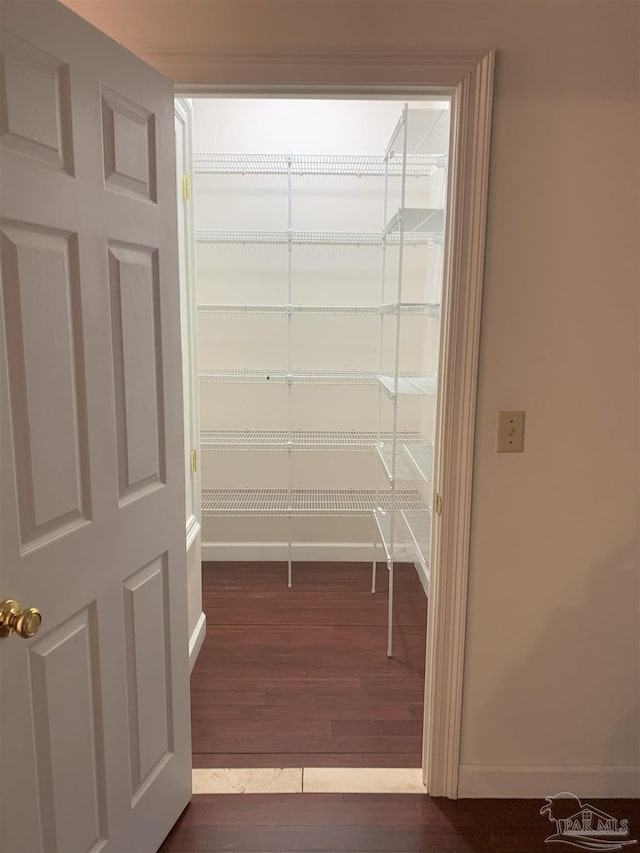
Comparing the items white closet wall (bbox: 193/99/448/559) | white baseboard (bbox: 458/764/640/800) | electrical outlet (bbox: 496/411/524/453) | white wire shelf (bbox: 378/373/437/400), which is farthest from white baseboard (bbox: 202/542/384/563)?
electrical outlet (bbox: 496/411/524/453)

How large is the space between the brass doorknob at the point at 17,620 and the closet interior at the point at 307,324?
198cm

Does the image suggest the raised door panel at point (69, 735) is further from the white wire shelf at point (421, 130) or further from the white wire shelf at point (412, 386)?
the white wire shelf at point (421, 130)

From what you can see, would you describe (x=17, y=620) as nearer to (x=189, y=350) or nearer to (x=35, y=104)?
(x=35, y=104)

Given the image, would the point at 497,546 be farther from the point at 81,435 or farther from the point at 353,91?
the point at 353,91

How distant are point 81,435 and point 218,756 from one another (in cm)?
135

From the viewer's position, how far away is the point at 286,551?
350 cm

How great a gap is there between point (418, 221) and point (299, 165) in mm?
971

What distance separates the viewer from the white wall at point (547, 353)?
4.61 feet

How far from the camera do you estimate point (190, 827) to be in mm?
1662

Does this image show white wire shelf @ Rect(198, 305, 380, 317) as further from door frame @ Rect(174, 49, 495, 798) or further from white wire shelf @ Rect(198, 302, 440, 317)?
door frame @ Rect(174, 49, 495, 798)

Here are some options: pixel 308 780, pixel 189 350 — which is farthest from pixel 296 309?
pixel 308 780

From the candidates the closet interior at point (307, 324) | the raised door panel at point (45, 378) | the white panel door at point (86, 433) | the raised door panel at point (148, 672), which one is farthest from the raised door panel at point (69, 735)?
the closet interior at point (307, 324)

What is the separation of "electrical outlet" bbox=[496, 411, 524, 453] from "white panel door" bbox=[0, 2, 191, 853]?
90 cm

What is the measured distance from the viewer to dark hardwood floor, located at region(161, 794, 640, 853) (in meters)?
1.61
